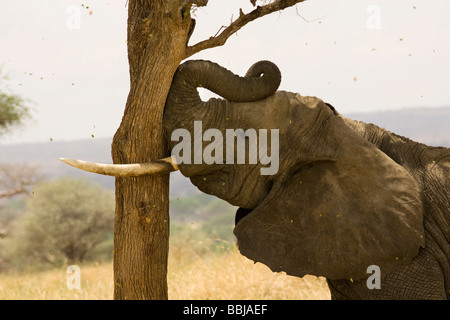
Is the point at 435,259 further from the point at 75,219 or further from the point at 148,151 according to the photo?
the point at 75,219

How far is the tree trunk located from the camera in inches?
228

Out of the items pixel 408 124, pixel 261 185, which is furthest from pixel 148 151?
pixel 408 124

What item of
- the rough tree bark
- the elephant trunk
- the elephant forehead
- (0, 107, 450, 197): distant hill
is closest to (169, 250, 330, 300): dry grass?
the rough tree bark

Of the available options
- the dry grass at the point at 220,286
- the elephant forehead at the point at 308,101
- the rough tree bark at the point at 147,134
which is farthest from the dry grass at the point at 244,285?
the elephant forehead at the point at 308,101

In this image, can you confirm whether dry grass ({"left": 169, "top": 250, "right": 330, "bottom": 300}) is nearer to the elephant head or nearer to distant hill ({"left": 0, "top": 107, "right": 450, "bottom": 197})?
the elephant head

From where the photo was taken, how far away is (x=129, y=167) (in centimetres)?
559

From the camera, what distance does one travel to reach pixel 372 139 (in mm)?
6309

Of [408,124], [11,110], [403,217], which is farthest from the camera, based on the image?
[408,124]

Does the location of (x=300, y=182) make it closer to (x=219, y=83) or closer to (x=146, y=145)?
(x=219, y=83)

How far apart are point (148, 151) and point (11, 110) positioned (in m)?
14.4

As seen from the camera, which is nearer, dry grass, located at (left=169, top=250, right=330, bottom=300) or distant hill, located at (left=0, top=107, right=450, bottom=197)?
dry grass, located at (left=169, top=250, right=330, bottom=300)

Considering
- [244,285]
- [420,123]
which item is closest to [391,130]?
[420,123]

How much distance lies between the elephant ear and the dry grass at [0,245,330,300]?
16.0ft

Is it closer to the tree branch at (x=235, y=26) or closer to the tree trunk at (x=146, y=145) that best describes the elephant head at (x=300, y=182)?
the tree trunk at (x=146, y=145)
